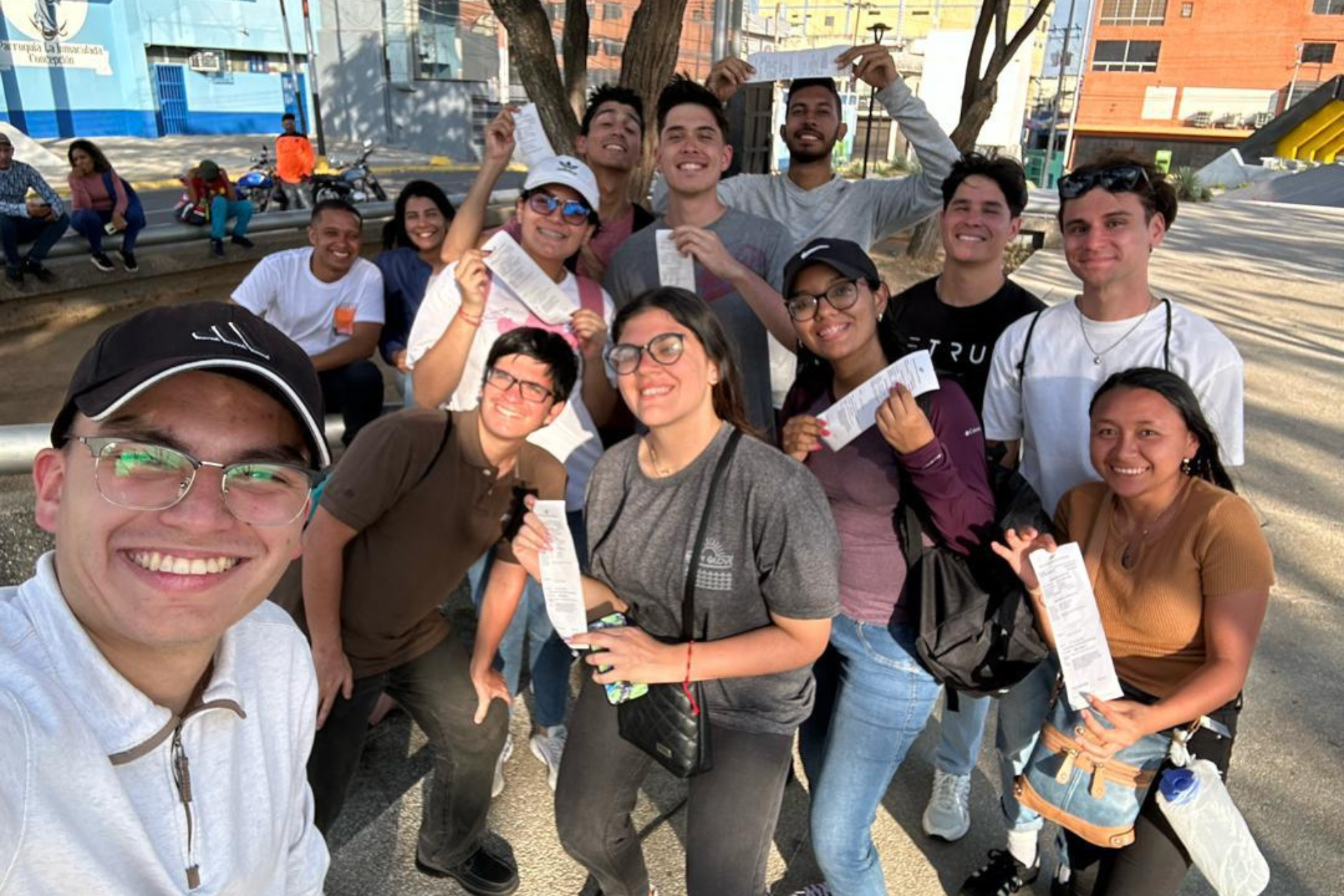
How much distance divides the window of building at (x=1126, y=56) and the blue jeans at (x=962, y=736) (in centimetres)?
6077

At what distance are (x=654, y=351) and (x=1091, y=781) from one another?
5.33ft

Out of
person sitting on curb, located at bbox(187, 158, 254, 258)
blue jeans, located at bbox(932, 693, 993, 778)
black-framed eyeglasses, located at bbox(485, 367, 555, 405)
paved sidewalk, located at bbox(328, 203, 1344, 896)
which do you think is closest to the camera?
black-framed eyeglasses, located at bbox(485, 367, 555, 405)

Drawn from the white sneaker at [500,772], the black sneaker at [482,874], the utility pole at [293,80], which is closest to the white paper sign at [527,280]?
the white sneaker at [500,772]

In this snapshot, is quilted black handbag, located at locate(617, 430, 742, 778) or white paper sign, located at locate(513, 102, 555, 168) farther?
Answer: white paper sign, located at locate(513, 102, 555, 168)

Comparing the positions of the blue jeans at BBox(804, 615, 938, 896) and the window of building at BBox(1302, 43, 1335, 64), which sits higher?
the window of building at BBox(1302, 43, 1335, 64)

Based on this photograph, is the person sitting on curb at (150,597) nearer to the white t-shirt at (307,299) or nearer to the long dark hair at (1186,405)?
the long dark hair at (1186,405)

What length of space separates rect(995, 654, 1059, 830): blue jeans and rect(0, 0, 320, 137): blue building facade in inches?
1401

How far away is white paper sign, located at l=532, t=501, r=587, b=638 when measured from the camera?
231 centimetres

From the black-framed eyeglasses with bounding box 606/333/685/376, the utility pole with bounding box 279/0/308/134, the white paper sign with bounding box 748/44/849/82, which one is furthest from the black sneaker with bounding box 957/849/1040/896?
the utility pole with bounding box 279/0/308/134

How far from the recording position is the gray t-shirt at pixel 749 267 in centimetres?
321

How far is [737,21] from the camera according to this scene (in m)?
10.9

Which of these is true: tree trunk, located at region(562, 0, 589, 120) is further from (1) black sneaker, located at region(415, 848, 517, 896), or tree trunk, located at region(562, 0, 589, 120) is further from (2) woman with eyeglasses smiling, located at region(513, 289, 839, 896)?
(1) black sneaker, located at region(415, 848, 517, 896)

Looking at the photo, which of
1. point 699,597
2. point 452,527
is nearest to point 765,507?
point 699,597

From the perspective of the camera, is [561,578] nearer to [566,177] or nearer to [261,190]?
[566,177]
